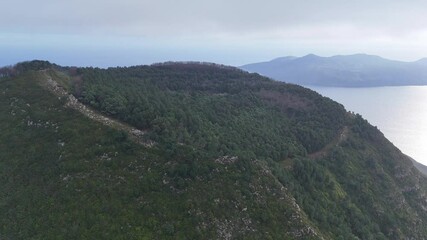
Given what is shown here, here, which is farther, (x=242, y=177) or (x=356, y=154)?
(x=356, y=154)

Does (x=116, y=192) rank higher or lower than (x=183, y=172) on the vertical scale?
Result: lower

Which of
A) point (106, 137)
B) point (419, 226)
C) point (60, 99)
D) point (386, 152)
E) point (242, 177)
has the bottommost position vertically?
point (419, 226)

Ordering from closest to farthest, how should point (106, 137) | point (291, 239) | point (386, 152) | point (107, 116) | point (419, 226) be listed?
point (291, 239)
point (106, 137)
point (107, 116)
point (419, 226)
point (386, 152)

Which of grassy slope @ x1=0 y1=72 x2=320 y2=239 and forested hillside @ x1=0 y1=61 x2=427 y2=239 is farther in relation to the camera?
forested hillside @ x1=0 y1=61 x2=427 y2=239

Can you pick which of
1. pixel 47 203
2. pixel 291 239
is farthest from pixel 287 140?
pixel 47 203

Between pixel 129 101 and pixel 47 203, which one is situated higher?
pixel 129 101

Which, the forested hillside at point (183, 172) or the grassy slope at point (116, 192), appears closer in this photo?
the grassy slope at point (116, 192)

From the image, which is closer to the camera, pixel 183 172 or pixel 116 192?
pixel 116 192

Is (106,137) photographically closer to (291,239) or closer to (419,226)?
(291,239)
